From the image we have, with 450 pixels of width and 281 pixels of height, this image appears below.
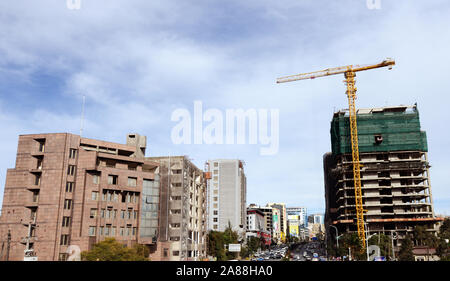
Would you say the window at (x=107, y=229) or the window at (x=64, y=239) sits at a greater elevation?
the window at (x=107, y=229)

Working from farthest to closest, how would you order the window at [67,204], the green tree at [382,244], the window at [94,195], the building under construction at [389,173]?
the building under construction at [389,173], the green tree at [382,244], the window at [94,195], the window at [67,204]

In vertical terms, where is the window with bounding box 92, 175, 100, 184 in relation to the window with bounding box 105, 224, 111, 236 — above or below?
above

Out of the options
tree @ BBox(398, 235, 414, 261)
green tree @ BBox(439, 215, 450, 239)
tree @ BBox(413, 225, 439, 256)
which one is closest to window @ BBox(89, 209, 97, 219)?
tree @ BBox(398, 235, 414, 261)

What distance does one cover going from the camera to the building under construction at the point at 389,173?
161m

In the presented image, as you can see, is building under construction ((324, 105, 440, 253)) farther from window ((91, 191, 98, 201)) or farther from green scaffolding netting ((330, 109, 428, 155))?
window ((91, 191, 98, 201))

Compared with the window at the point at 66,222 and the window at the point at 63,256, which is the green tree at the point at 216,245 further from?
the window at the point at 66,222

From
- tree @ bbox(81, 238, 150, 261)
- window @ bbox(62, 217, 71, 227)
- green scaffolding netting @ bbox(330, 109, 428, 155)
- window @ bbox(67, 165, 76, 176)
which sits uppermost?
green scaffolding netting @ bbox(330, 109, 428, 155)

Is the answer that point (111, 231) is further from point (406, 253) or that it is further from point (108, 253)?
point (406, 253)

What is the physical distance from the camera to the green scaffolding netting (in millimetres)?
164125

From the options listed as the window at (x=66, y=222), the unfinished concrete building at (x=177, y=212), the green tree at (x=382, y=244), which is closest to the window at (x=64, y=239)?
the window at (x=66, y=222)

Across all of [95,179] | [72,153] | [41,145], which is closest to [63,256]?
[95,179]

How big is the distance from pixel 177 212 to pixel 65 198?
35.5 meters
